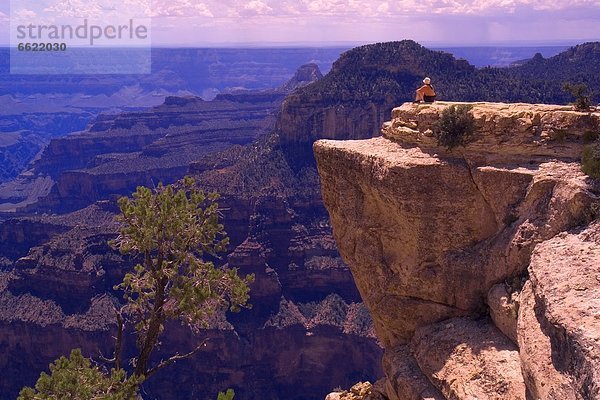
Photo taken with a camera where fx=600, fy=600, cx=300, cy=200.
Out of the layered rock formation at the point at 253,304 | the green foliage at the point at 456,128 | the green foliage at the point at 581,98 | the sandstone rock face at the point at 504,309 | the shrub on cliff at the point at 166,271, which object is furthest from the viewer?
the layered rock formation at the point at 253,304

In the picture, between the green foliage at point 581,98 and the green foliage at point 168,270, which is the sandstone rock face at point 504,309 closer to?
the green foliage at point 581,98

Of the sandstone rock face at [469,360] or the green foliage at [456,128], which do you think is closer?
the sandstone rock face at [469,360]

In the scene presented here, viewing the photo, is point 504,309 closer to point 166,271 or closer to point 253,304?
point 166,271

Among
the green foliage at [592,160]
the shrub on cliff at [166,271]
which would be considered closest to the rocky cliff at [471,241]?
the green foliage at [592,160]

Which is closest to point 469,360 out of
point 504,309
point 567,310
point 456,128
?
point 504,309

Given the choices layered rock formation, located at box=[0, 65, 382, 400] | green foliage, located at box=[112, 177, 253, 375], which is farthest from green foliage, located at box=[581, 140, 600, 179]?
layered rock formation, located at box=[0, 65, 382, 400]

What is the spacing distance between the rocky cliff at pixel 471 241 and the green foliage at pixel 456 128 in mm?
255

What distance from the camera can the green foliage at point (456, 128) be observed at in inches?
588

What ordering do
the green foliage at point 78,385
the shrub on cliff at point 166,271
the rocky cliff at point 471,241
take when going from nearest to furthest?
the rocky cliff at point 471,241 → the green foliage at point 78,385 → the shrub on cliff at point 166,271

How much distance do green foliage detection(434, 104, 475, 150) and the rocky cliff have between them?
26 cm

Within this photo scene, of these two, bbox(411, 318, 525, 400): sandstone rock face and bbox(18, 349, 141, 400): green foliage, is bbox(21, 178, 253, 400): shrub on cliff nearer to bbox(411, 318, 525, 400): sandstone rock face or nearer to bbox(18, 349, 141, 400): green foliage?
bbox(18, 349, 141, 400): green foliage

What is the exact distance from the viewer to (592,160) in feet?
41.1

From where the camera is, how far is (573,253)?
1135 cm

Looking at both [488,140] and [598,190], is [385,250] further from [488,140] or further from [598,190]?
[598,190]
